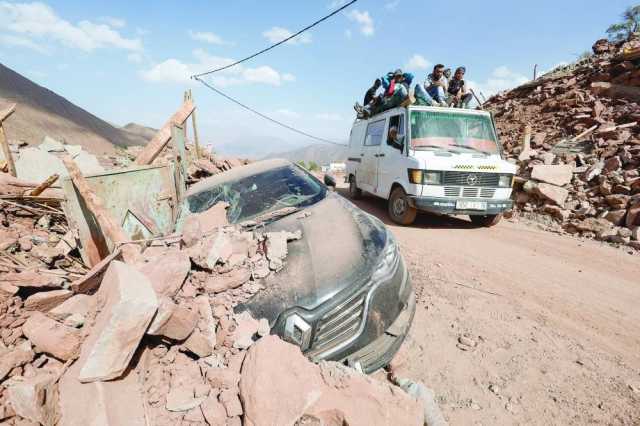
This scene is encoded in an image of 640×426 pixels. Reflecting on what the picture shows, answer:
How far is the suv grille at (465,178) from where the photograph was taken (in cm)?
488

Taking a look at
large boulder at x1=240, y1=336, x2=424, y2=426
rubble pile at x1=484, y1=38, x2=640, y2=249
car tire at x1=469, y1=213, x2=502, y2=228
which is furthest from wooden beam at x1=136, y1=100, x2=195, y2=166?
rubble pile at x1=484, y1=38, x2=640, y2=249

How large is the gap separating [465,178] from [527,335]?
9.80 feet

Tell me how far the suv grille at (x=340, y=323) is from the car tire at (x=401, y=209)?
362 centimetres

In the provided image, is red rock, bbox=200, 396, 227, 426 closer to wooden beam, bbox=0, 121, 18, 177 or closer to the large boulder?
the large boulder

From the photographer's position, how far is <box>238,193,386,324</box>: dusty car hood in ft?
6.03

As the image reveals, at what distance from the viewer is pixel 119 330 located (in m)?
1.43

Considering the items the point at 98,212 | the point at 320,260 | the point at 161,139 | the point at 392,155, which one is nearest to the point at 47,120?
the point at 161,139

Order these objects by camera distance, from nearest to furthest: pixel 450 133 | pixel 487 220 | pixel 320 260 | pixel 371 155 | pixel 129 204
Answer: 1. pixel 320 260
2. pixel 129 204
3. pixel 450 133
4. pixel 487 220
5. pixel 371 155

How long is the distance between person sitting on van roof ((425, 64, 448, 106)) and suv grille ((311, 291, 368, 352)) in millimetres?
6371


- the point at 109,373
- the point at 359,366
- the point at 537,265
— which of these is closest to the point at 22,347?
the point at 109,373

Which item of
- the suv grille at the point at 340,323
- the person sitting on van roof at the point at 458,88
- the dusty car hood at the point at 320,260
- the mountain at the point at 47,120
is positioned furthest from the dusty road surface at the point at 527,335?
the mountain at the point at 47,120

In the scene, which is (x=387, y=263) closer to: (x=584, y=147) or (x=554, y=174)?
(x=554, y=174)

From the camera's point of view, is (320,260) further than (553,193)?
No

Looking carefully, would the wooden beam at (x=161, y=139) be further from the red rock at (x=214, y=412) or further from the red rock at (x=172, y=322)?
the red rock at (x=214, y=412)
